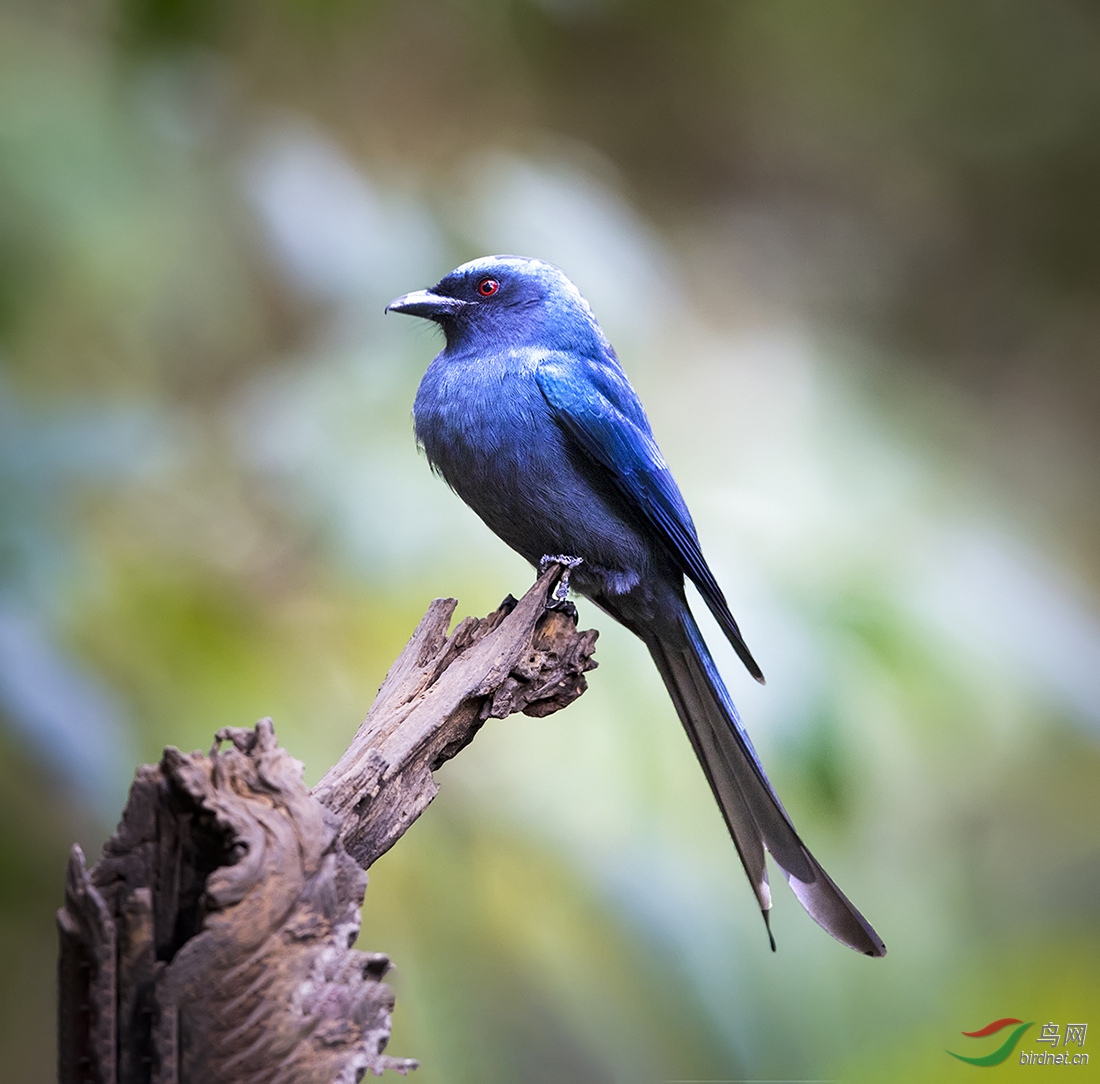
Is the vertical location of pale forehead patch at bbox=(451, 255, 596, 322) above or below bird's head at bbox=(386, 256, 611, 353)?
above

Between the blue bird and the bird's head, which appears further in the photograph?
the bird's head

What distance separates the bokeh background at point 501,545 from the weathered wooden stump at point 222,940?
1629mm

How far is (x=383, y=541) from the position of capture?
4.05 metres

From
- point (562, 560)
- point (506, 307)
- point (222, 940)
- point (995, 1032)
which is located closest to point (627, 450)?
point (562, 560)

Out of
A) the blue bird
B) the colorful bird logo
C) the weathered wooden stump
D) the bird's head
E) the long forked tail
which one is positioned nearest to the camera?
the weathered wooden stump

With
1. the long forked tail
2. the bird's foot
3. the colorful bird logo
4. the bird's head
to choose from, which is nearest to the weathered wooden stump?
the bird's foot

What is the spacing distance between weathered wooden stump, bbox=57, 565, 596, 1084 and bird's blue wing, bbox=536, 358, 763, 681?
145 cm

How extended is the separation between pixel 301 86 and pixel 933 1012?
15.7 feet

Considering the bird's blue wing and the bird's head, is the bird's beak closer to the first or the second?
the bird's head

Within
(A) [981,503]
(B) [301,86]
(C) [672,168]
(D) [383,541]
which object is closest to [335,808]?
(D) [383,541]

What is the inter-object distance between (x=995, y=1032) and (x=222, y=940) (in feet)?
10.8

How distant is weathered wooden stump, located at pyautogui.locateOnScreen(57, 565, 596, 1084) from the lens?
5.91ft

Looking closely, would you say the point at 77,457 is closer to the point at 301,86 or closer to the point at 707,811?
the point at 707,811

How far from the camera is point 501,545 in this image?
13.8 feet
